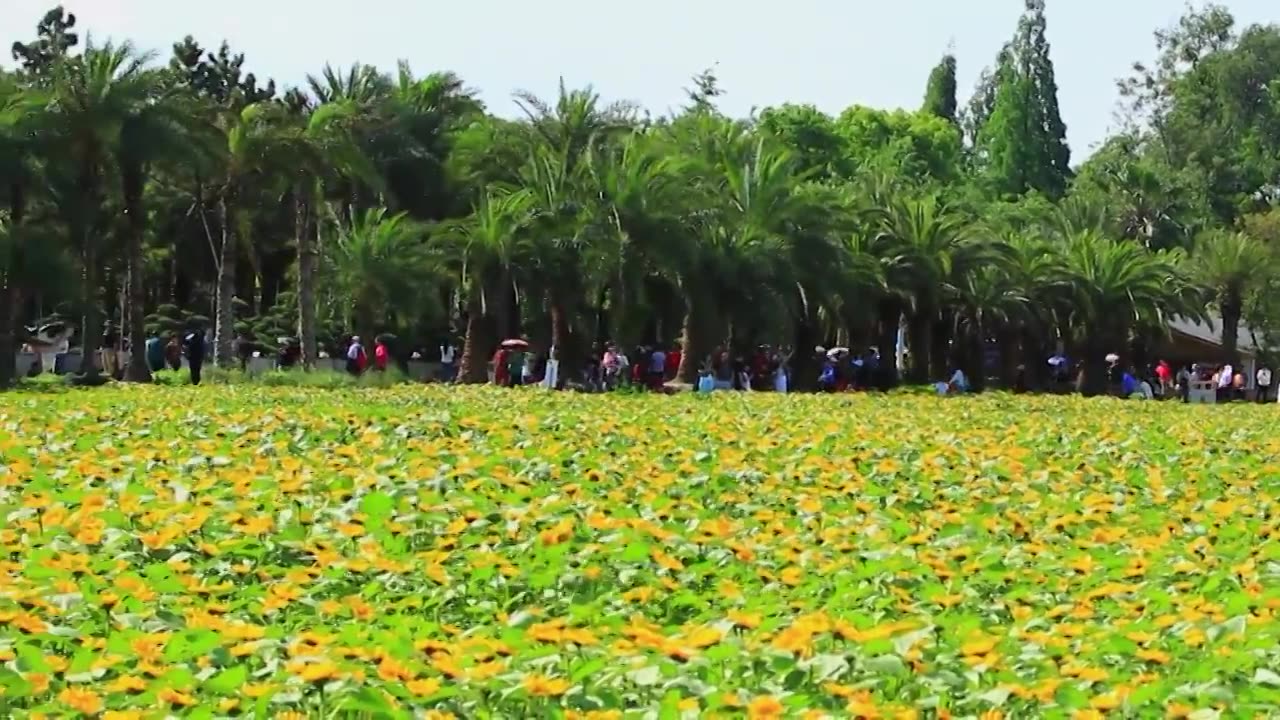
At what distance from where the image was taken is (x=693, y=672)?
14.7 ft

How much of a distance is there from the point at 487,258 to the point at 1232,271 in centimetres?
2537

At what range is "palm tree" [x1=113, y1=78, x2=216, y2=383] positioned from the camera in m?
30.9

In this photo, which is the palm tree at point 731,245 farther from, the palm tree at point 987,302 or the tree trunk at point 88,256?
the tree trunk at point 88,256

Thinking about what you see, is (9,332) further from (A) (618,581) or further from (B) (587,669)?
(B) (587,669)

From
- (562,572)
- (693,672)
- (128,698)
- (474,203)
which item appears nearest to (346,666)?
(128,698)

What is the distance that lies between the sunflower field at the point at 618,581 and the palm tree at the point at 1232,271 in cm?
4085

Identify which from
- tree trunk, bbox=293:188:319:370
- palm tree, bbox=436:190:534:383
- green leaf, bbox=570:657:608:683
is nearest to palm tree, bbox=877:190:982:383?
palm tree, bbox=436:190:534:383

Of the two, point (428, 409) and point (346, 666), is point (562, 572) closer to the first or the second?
point (346, 666)

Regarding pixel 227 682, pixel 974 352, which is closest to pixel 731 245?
pixel 974 352

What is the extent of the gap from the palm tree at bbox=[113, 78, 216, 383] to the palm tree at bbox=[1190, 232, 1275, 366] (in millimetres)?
29539

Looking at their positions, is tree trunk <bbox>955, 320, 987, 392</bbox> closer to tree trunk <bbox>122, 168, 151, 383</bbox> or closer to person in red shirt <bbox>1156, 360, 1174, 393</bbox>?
person in red shirt <bbox>1156, 360, 1174, 393</bbox>

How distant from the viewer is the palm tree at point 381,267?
3850 cm

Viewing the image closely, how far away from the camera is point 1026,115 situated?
7688 cm

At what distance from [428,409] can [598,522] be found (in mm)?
10588
